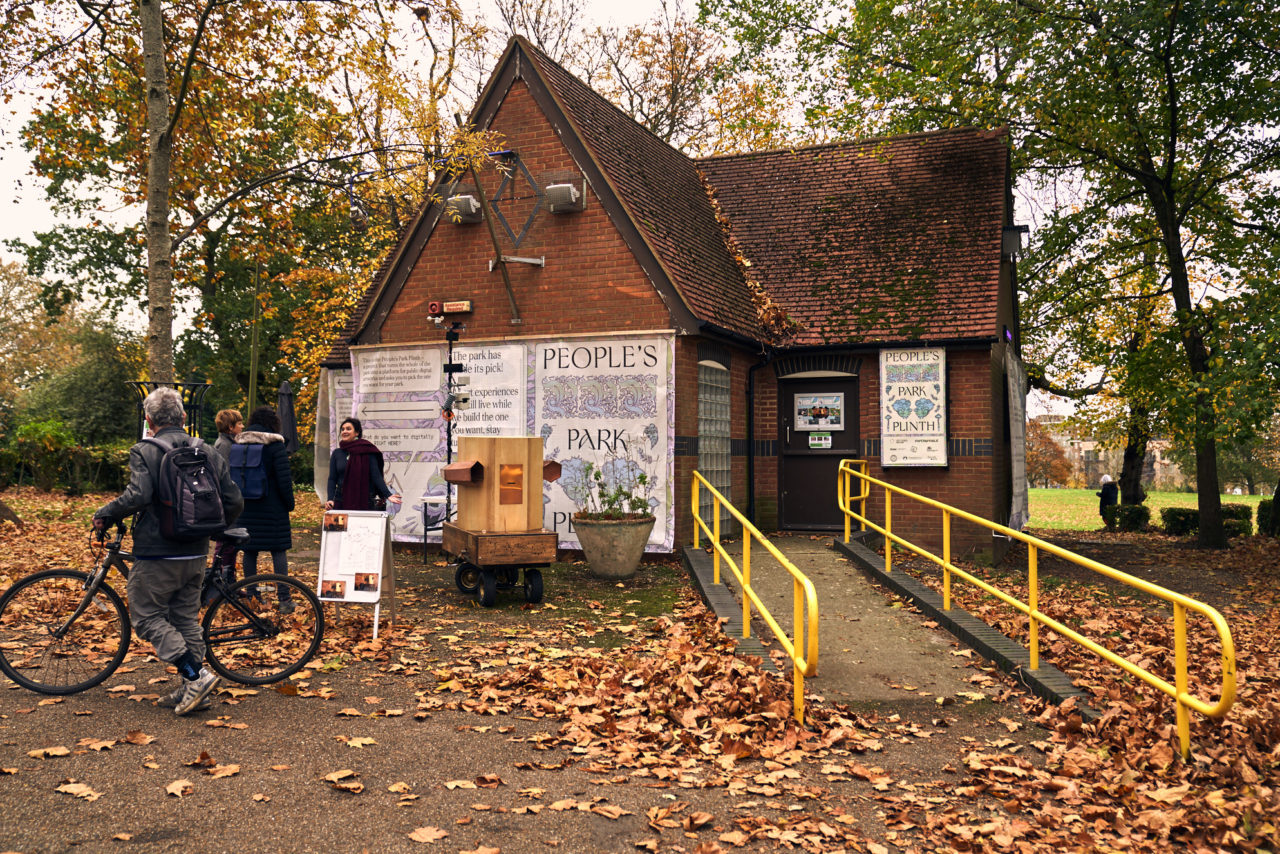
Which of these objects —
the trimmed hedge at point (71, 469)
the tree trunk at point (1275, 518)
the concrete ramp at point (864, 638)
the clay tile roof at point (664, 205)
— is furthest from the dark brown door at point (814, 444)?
the trimmed hedge at point (71, 469)

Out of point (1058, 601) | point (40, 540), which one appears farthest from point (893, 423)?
point (40, 540)

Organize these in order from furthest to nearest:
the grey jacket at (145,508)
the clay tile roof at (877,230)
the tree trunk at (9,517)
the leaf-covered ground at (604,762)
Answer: the tree trunk at (9,517) < the clay tile roof at (877,230) < the grey jacket at (145,508) < the leaf-covered ground at (604,762)

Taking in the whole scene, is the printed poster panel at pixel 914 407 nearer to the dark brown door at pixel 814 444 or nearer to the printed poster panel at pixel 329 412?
the dark brown door at pixel 814 444

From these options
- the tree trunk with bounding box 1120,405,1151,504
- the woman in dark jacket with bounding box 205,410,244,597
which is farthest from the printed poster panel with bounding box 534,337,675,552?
the tree trunk with bounding box 1120,405,1151,504

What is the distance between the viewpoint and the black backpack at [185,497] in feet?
19.7

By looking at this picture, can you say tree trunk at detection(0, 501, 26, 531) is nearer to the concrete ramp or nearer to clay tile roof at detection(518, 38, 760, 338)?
clay tile roof at detection(518, 38, 760, 338)

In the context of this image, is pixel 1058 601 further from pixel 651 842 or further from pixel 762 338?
pixel 651 842

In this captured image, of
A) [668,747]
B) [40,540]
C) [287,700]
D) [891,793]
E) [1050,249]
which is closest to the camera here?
[891,793]

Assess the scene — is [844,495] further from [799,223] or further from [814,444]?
[799,223]

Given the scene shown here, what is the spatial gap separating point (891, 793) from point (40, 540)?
15.1 metres

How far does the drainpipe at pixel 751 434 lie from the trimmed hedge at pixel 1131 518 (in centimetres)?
1564

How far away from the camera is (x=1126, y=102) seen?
16.8 meters

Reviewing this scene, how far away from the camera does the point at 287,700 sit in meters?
6.44

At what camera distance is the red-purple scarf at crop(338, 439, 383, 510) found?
930cm
